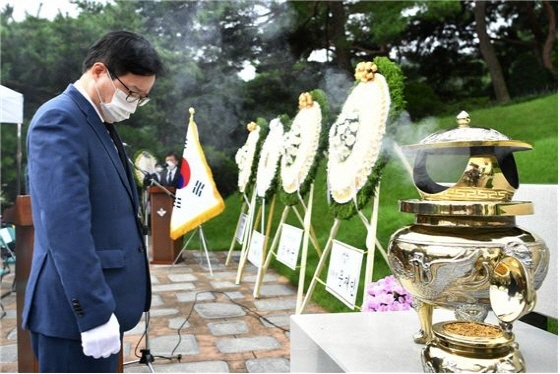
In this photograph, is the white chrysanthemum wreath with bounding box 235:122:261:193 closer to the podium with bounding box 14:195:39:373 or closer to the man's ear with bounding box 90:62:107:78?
the podium with bounding box 14:195:39:373

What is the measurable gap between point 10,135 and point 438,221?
25.7 feet

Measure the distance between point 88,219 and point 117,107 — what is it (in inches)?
15.3

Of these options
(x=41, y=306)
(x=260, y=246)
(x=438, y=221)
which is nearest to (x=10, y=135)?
(x=260, y=246)

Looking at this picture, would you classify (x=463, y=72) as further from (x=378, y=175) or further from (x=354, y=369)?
(x=354, y=369)

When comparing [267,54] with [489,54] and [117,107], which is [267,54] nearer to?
[489,54]

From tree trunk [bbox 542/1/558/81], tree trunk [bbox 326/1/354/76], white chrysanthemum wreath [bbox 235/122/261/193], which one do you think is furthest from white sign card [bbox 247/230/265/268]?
tree trunk [bbox 542/1/558/81]

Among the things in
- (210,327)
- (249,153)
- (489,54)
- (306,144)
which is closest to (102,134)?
(210,327)

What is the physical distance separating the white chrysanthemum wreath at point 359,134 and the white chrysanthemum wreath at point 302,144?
0.62m

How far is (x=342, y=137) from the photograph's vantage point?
3369 millimetres

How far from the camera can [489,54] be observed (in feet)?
35.2

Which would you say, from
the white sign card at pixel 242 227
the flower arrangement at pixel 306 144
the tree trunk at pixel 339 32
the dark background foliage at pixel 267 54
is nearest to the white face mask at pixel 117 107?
the flower arrangement at pixel 306 144

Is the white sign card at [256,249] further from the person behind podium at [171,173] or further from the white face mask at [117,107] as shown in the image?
the white face mask at [117,107]

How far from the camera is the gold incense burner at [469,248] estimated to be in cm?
132

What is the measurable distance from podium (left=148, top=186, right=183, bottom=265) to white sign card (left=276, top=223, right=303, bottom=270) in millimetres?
2632
